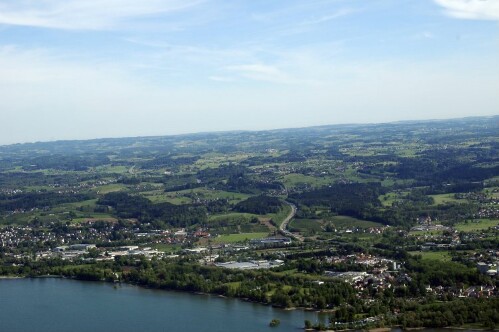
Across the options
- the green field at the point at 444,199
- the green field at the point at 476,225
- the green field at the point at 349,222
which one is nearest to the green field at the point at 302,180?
the green field at the point at 444,199

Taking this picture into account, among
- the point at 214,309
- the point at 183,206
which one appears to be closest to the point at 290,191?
the point at 183,206

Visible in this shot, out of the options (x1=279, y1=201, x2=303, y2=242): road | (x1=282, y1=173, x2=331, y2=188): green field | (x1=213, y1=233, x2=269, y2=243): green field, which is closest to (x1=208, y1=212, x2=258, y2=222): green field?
(x1=279, y1=201, x2=303, y2=242): road

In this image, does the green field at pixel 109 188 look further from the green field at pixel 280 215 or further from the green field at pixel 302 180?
the green field at pixel 280 215

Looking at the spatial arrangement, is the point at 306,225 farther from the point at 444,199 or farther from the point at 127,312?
the point at 127,312

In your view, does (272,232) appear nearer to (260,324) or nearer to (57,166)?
(260,324)

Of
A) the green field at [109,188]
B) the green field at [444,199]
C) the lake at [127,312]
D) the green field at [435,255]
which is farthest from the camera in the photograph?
the green field at [109,188]

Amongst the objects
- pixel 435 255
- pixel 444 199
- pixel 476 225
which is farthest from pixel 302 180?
pixel 435 255

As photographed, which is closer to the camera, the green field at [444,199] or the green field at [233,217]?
the green field at [233,217]
